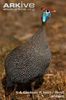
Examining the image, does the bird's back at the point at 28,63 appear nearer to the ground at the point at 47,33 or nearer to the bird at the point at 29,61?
the bird at the point at 29,61

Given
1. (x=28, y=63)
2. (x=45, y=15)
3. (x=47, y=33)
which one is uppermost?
(x=45, y=15)

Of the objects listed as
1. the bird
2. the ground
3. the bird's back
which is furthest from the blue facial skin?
the ground

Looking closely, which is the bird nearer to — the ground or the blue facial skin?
the blue facial skin

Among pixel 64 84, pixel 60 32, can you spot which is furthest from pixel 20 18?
pixel 64 84

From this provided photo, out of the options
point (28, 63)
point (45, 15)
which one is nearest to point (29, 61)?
point (28, 63)

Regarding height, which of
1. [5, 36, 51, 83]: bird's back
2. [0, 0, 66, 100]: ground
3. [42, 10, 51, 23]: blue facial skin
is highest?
[42, 10, 51, 23]: blue facial skin

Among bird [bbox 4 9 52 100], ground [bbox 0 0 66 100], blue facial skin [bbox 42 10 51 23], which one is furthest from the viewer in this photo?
ground [bbox 0 0 66 100]

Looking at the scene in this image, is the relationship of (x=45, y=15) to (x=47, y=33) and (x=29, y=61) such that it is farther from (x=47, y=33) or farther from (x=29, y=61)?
(x=47, y=33)

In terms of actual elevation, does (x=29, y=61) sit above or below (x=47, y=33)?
above
